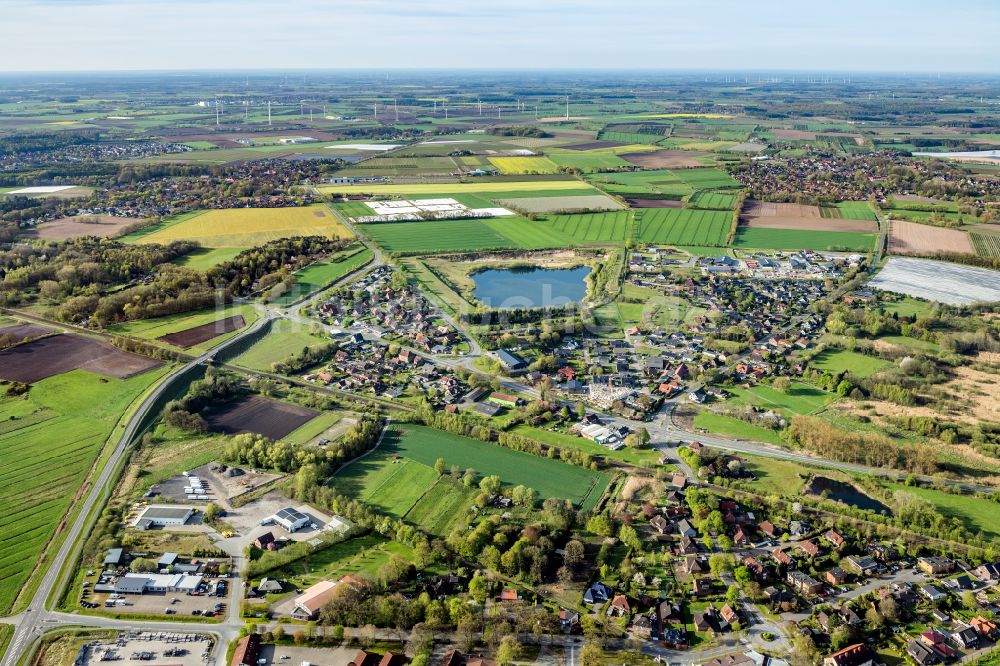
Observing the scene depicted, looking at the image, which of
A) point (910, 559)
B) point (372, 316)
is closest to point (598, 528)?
point (910, 559)

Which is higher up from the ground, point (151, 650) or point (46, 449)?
point (46, 449)

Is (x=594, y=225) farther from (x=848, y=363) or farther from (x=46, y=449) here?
(x=46, y=449)

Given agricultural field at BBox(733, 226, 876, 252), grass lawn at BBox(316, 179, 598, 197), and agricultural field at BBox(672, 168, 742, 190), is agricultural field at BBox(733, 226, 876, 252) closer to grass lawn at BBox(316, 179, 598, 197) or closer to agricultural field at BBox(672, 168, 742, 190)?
agricultural field at BBox(672, 168, 742, 190)

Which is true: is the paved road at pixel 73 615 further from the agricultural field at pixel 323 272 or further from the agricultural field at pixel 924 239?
the agricultural field at pixel 924 239

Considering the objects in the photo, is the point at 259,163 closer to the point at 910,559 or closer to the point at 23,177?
the point at 23,177

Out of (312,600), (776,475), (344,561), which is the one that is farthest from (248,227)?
(776,475)

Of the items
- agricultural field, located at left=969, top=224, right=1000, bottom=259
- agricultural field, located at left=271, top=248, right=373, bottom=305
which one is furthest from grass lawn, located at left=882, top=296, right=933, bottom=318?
agricultural field, located at left=271, top=248, right=373, bottom=305
